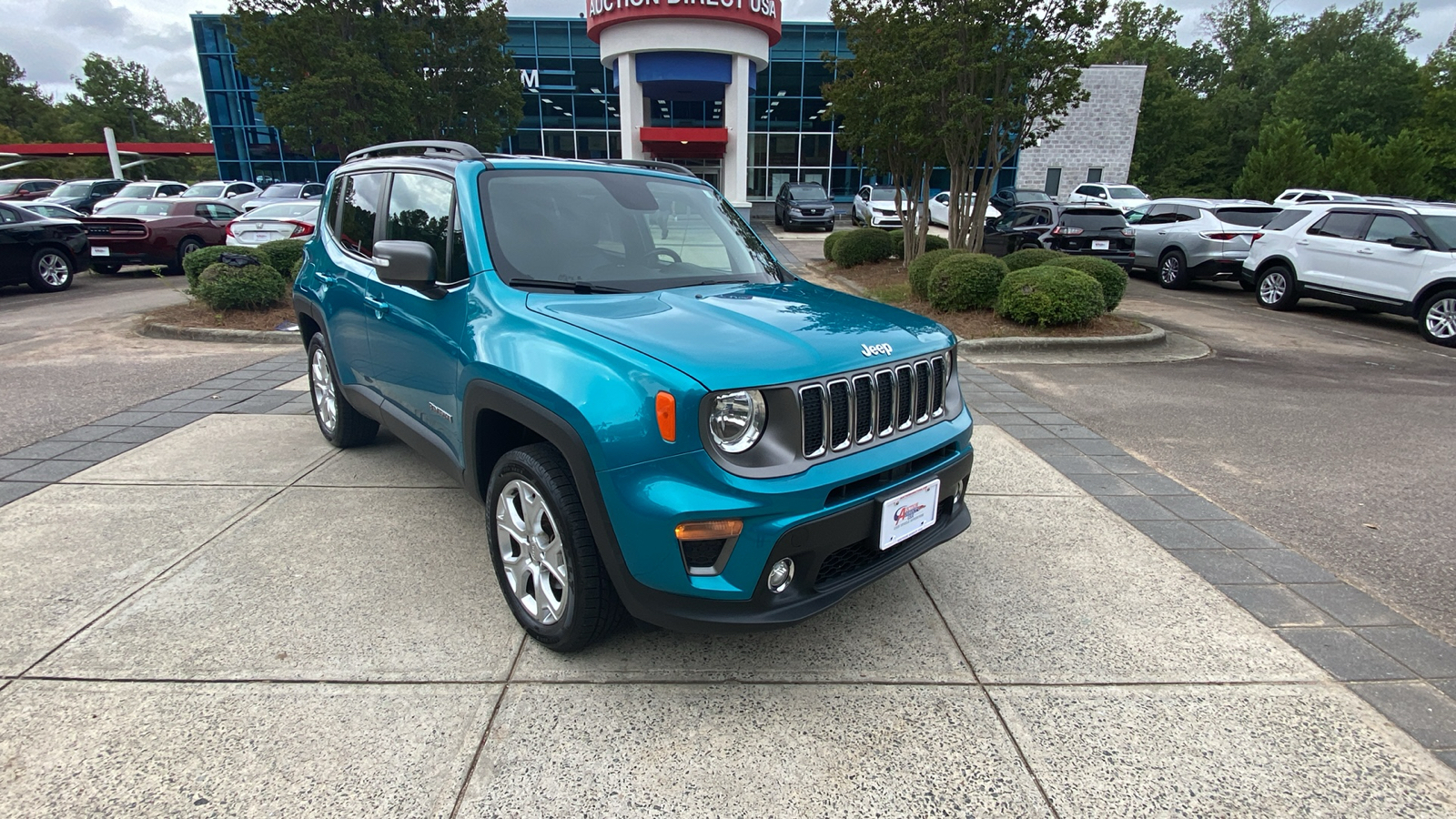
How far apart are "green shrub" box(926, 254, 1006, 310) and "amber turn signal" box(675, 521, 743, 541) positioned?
795 cm

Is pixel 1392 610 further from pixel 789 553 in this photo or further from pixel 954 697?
pixel 789 553

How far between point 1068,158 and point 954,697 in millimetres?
39682

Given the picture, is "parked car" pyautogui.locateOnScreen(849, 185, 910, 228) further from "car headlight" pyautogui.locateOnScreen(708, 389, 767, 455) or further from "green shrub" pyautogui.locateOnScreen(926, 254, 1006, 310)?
"car headlight" pyautogui.locateOnScreen(708, 389, 767, 455)

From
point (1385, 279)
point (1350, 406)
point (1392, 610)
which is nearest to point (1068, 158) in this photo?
point (1385, 279)

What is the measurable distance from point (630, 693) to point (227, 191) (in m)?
27.6

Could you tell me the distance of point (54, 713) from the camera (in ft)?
8.19

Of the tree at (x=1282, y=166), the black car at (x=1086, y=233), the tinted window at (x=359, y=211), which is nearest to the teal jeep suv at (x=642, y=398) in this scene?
the tinted window at (x=359, y=211)

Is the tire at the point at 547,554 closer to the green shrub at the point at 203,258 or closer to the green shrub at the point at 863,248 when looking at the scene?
the green shrub at the point at 203,258

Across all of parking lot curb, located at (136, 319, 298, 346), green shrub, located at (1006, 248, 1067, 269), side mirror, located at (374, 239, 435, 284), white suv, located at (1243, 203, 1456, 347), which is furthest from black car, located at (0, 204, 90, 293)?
white suv, located at (1243, 203, 1456, 347)

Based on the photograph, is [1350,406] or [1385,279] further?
[1385,279]

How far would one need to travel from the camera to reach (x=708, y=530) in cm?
226

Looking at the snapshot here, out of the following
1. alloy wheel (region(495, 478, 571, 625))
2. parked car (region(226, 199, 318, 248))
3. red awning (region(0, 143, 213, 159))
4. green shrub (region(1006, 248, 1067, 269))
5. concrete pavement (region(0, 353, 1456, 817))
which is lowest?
concrete pavement (region(0, 353, 1456, 817))

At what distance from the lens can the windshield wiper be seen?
3.00 metres

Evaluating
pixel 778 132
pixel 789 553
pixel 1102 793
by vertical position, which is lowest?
pixel 1102 793
